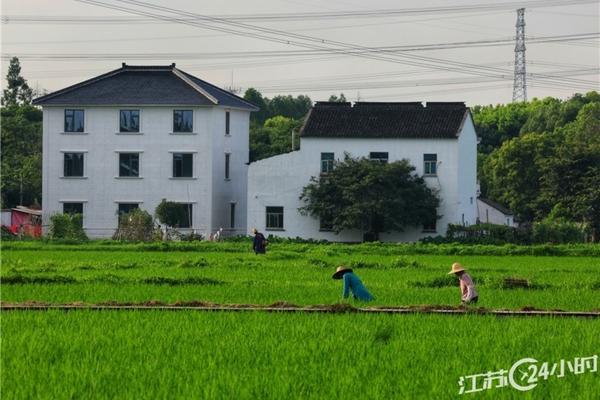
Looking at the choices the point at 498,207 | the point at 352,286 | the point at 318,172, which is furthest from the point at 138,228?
the point at 352,286

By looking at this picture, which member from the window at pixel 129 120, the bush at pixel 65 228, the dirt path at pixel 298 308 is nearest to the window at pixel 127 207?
the window at pixel 129 120

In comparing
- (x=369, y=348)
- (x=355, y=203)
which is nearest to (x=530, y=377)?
(x=369, y=348)

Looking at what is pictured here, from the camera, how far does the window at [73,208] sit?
52834 millimetres

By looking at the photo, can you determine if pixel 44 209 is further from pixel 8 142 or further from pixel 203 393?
pixel 203 393

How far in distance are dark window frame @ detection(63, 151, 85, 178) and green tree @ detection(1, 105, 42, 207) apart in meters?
11.8

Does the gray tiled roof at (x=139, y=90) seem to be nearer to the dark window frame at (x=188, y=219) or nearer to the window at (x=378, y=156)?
the dark window frame at (x=188, y=219)

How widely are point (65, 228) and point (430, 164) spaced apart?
626 inches

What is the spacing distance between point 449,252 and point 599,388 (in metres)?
29.7

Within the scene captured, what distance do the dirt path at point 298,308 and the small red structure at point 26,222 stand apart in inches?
1280

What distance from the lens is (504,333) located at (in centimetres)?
1441

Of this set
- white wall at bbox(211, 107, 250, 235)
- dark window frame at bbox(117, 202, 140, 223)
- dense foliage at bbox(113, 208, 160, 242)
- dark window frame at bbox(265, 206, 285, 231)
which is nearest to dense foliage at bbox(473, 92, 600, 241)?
dark window frame at bbox(265, 206, 285, 231)

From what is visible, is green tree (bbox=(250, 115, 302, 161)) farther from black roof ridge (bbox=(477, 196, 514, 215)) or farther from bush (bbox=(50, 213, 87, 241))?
bush (bbox=(50, 213, 87, 241))

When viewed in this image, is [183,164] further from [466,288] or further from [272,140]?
[466,288]

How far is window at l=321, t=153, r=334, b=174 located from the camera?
52.0m
